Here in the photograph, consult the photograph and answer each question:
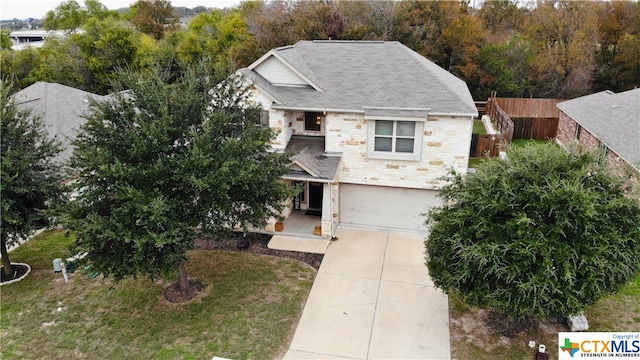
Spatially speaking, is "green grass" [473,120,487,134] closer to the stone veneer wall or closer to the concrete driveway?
the stone veneer wall

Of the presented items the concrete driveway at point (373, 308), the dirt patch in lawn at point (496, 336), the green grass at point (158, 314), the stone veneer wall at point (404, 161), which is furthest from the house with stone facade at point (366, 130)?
the dirt patch in lawn at point (496, 336)

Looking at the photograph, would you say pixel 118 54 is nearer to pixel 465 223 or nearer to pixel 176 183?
pixel 176 183

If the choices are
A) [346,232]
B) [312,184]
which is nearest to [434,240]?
[346,232]

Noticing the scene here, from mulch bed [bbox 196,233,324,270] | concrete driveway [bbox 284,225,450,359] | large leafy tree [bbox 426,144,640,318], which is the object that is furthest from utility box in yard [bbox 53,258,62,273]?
large leafy tree [bbox 426,144,640,318]

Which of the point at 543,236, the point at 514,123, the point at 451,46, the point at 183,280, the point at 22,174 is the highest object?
the point at 451,46

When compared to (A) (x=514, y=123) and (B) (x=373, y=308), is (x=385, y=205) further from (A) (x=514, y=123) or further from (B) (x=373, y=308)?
(A) (x=514, y=123)

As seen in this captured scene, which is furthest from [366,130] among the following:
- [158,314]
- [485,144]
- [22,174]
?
[22,174]
